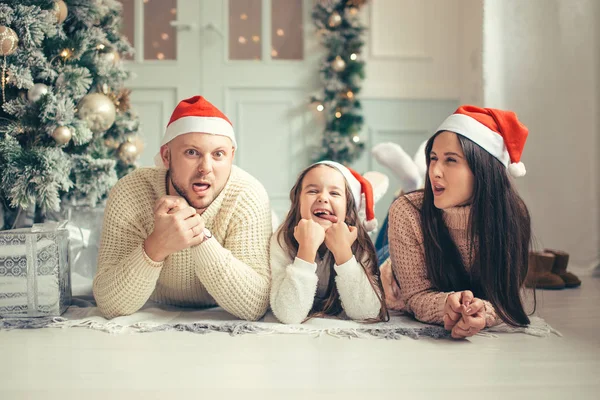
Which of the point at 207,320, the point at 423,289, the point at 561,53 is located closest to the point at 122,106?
the point at 207,320

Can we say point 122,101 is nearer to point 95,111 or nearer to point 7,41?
point 95,111

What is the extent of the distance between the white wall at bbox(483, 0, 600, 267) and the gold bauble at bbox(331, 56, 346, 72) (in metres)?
0.92

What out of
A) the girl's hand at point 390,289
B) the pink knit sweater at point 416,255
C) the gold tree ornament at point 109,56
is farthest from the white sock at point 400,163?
the gold tree ornament at point 109,56

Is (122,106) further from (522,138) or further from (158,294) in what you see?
(522,138)

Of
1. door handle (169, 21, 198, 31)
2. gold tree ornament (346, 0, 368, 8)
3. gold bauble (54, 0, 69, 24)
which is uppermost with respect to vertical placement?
gold tree ornament (346, 0, 368, 8)

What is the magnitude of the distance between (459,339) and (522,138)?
0.58 metres

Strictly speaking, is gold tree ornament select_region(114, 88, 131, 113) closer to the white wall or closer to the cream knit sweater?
the cream knit sweater

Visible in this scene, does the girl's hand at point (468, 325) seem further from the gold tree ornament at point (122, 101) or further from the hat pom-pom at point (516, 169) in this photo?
the gold tree ornament at point (122, 101)

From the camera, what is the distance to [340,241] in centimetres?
157

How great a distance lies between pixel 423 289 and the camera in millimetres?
1636

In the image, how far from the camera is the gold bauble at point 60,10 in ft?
6.63

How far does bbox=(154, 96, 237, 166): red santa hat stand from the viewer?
1599 mm

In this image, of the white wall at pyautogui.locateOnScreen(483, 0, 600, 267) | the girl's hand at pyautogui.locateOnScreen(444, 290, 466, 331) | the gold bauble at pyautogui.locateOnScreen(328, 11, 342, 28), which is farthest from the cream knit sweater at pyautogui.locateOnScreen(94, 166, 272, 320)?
the gold bauble at pyautogui.locateOnScreen(328, 11, 342, 28)

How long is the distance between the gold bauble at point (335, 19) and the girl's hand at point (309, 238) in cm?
237
